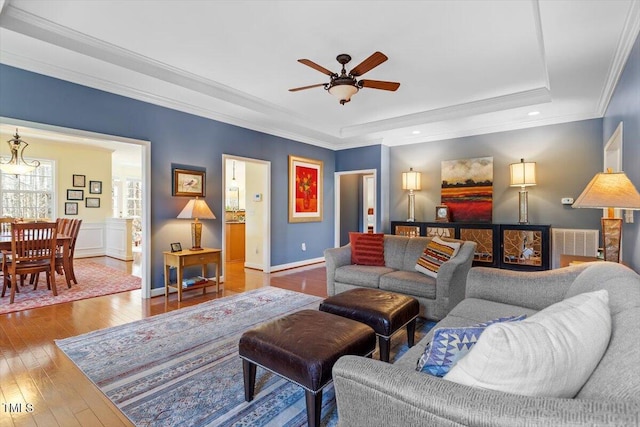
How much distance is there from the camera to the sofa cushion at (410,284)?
3207mm

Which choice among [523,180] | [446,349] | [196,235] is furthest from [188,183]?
[523,180]

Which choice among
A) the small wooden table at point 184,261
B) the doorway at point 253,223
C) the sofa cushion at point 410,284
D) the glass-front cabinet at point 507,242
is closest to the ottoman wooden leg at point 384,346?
the sofa cushion at point 410,284

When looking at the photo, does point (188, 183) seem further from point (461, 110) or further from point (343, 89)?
point (461, 110)

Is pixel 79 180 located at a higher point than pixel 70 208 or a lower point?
higher

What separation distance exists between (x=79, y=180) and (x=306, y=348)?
803 cm

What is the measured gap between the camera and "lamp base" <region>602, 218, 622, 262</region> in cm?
245

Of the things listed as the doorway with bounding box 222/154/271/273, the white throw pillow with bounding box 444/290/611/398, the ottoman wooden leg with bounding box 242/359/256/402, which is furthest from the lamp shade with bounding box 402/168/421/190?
the white throw pillow with bounding box 444/290/611/398

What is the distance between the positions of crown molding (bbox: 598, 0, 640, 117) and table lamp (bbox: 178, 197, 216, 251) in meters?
4.51

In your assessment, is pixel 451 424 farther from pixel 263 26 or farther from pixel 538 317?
pixel 263 26

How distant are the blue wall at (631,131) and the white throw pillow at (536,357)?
2.11 metres

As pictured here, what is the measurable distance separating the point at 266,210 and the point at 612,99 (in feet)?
16.4

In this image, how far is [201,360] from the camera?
245 cm

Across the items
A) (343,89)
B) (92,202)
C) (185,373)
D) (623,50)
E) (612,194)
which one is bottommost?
(185,373)

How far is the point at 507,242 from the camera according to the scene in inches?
199
